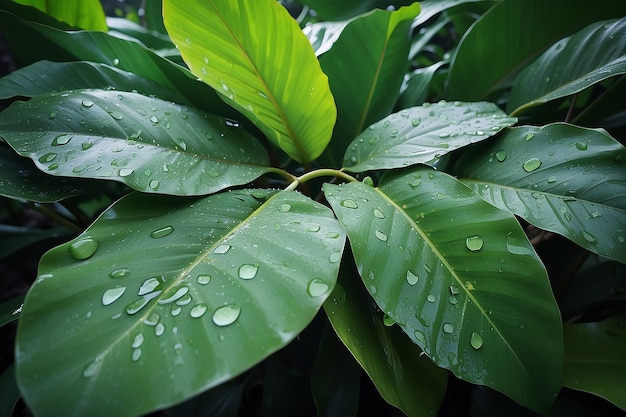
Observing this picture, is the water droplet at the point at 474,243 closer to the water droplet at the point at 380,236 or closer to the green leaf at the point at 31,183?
the water droplet at the point at 380,236

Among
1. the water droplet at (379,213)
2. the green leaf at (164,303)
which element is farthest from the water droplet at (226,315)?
the water droplet at (379,213)

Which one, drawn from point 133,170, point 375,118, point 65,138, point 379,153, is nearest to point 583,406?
point 379,153

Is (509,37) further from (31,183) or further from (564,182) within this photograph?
(31,183)

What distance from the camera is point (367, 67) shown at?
75 cm

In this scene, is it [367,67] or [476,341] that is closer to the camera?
[476,341]

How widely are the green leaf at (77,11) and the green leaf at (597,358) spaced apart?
1.09 m

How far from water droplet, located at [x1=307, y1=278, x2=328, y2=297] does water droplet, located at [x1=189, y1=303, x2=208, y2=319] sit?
96 mm

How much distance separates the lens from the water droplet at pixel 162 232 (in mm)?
438

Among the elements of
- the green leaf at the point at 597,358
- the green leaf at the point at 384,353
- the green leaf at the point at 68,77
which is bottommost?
the green leaf at the point at 597,358

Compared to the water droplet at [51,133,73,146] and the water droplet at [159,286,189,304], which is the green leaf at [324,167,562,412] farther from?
the water droplet at [51,133,73,146]

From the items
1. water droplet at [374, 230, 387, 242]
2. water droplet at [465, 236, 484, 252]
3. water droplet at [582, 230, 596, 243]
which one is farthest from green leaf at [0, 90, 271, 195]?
water droplet at [582, 230, 596, 243]

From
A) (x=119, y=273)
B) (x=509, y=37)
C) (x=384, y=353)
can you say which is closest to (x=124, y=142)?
(x=119, y=273)

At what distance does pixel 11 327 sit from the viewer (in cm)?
115

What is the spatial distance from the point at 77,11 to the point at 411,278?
2.80 feet
